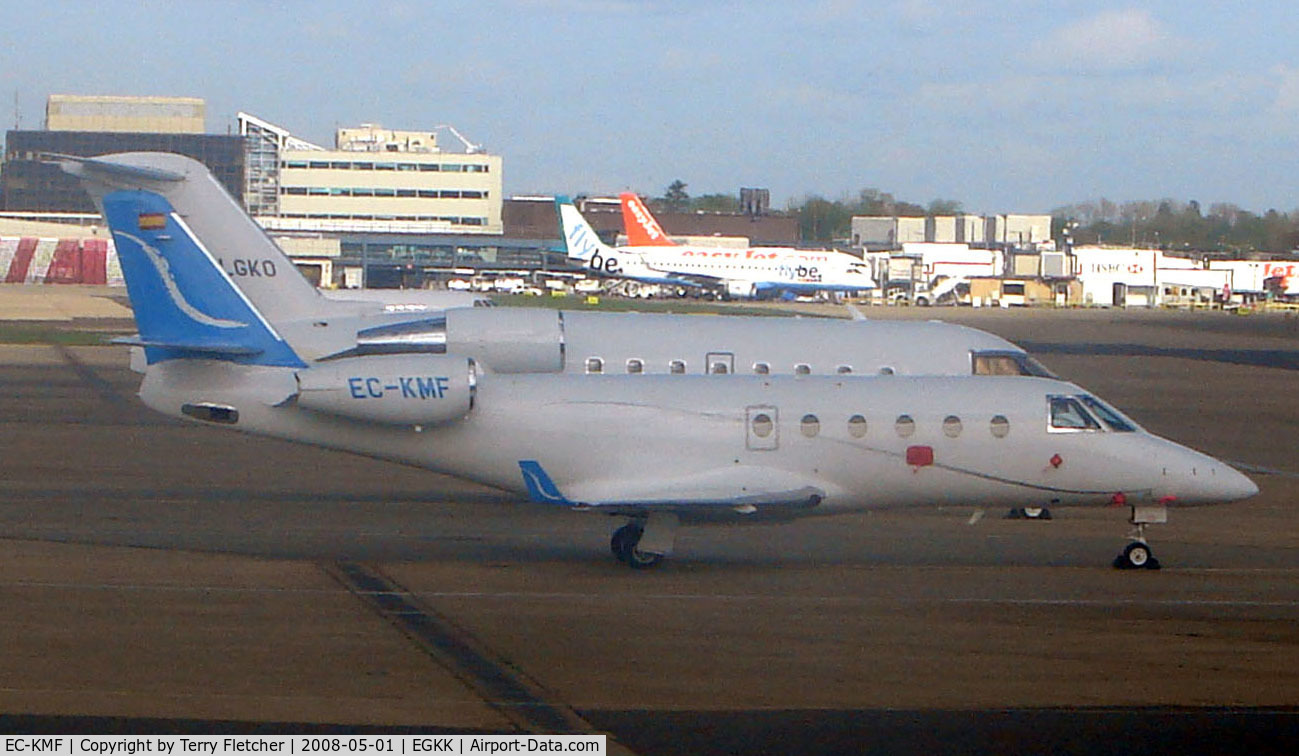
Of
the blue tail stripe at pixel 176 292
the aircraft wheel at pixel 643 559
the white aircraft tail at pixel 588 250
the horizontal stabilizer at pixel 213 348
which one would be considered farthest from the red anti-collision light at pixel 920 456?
the white aircraft tail at pixel 588 250

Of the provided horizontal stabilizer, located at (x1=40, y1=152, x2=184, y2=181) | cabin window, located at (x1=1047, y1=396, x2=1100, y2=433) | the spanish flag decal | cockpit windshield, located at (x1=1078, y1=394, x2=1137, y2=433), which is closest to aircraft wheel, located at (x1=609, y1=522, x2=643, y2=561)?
cabin window, located at (x1=1047, y1=396, x2=1100, y2=433)

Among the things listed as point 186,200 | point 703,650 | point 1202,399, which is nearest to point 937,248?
point 1202,399

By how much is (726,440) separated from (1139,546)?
4867mm

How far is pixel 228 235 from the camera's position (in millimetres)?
24453

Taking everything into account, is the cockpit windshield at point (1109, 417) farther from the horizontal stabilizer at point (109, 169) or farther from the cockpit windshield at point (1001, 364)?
the horizontal stabilizer at point (109, 169)

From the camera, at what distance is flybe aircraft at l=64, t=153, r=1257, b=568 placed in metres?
16.6

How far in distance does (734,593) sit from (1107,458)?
4.60 meters

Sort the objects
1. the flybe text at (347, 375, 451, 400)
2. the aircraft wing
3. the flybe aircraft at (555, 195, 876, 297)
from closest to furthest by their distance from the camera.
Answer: the aircraft wing → the flybe text at (347, 375, 451, 400) → the flybe aircraft at (555, 195, 876, 297)

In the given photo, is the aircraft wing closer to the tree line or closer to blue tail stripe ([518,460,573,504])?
blue tail stripe ([518,460,573,504])

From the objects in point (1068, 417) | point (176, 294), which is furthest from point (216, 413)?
point (1068, 417)

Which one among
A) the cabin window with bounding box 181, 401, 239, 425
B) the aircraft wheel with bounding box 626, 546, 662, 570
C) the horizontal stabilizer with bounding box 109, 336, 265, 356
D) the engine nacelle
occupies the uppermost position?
the horizontal stabilizer with bounding box 109, 336, 265, 356

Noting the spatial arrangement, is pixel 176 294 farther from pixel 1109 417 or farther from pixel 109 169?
pixel 1109 417

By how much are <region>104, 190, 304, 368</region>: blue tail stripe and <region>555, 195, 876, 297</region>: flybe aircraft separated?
81.8 meters

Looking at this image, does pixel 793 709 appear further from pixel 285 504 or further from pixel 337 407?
pixel 285 504
